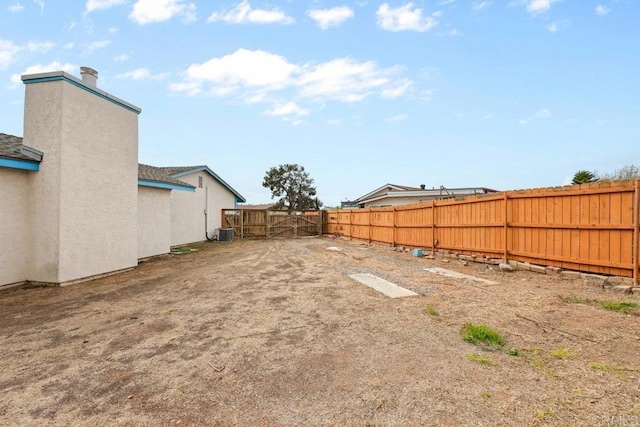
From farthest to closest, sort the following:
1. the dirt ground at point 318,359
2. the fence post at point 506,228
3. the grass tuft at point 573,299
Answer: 1. the fence post at point 506,228
2. the grass tuft at point 573,299
3. the dirt ground at point 318,359

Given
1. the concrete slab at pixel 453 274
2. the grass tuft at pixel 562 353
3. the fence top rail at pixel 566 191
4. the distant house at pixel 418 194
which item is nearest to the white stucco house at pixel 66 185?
the concrete slab at pixel 453 274

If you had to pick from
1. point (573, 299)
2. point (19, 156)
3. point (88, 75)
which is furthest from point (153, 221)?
point (573, 299)

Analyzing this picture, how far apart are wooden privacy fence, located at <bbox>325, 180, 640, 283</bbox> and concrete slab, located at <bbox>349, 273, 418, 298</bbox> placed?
11.6 ft

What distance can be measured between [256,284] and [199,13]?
8961mm

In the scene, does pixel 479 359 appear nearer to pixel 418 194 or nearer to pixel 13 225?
pixel 13 225

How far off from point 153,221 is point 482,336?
35.4 ft

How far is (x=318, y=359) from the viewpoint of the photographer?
9.53ft

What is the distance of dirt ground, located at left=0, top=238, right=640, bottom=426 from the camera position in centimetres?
209

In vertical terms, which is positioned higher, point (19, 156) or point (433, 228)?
point (19, 156)

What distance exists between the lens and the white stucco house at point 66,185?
6184mm

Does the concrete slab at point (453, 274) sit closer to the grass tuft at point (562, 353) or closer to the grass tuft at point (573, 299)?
the grass tuft at point (573, 299)

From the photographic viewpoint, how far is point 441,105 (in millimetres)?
13992

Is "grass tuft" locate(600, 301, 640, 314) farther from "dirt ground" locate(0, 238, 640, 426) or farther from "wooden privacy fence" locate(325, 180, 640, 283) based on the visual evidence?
"wooden privacy fence" locate(325, 180, 640, 283)

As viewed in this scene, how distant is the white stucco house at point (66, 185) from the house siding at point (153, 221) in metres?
1.71
